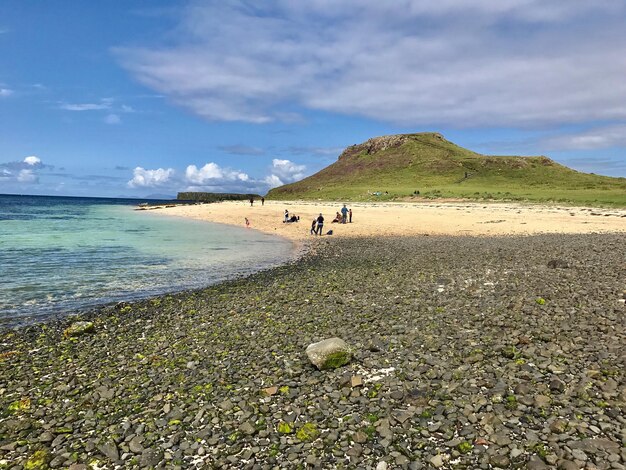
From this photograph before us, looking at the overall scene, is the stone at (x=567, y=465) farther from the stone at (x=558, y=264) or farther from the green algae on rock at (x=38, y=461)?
the stone at (x=558, y=264)

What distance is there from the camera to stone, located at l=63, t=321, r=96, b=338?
13.3m

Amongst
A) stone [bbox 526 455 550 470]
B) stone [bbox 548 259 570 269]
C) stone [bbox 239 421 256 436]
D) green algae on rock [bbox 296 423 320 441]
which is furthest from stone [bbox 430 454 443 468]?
stone [bbox 548 259 570 269]

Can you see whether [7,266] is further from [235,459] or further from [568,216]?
[568,216]

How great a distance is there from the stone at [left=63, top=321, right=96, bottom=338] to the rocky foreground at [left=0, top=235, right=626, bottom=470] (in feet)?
0.72

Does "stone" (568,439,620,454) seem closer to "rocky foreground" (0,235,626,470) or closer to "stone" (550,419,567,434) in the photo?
"rocky foreground" (0,235,626,470)

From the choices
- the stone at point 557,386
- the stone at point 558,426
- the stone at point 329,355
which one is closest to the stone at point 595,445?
the stone at point 558,426

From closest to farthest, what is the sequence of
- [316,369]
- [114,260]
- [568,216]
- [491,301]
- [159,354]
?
[316,369] < [159,354] < [491,301] < [114,260] < [568,216]

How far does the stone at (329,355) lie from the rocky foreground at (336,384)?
281 millimetres

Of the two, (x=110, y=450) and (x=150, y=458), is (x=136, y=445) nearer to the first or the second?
(x=110, y=450)

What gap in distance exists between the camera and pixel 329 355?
991cm

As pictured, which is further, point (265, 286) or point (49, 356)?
point (265, 286)

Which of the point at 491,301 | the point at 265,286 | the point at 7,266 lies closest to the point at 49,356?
the point at 265,286

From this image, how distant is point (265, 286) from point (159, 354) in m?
8.99

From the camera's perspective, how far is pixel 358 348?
36.3 ft
